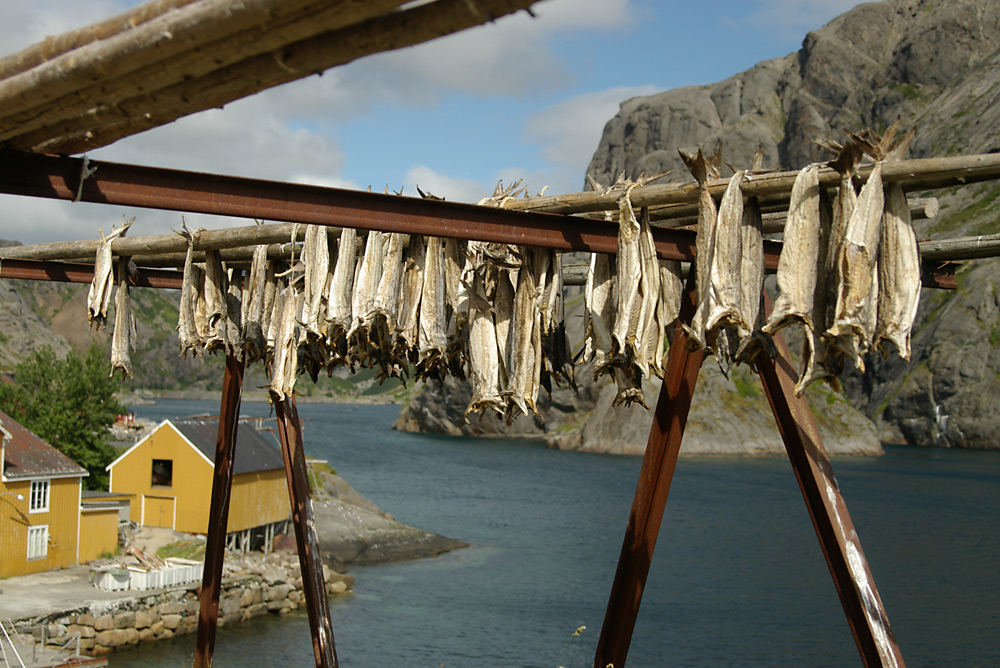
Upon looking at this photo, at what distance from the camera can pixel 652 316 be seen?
26.3 ft

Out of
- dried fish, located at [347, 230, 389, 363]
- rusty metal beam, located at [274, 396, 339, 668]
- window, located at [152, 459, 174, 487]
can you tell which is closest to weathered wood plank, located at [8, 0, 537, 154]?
dried fish, located at [347, 230, 389, 363]

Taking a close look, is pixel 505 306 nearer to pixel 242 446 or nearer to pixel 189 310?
pixel 189 310

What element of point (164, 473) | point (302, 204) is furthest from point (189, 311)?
point (164, 473)

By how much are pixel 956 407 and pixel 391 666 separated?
12353 cm

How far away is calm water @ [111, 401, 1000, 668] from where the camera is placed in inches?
1599

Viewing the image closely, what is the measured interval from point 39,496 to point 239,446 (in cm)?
1283

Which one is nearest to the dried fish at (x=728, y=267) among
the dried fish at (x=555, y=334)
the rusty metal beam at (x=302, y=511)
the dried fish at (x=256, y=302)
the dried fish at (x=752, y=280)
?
the dried fish at (x=752, y=280)

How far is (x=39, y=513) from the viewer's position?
43.6m

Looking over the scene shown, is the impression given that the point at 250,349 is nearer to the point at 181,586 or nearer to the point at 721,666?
the point at 721,666

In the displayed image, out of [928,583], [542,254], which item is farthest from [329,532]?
[542,254]

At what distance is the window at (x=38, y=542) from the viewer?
4324 cm

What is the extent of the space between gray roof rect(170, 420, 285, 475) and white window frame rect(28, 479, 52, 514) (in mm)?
10102

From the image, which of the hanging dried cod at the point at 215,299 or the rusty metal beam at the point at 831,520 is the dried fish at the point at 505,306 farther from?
the hanging dried cod at the point at 215,299

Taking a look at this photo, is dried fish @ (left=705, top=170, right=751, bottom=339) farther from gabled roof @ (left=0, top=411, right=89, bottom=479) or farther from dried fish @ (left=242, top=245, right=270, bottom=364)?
gabled roof @ (left=0, top=411, right=89, bottom=479)
